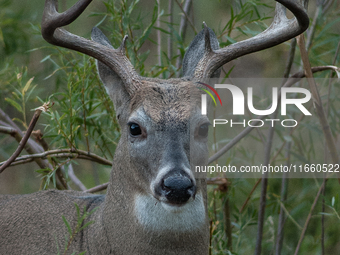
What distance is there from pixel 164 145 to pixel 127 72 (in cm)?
62

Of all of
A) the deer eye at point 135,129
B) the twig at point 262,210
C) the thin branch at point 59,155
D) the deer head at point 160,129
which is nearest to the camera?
the deer head at point 160,129

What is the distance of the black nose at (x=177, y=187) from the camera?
2629 mm

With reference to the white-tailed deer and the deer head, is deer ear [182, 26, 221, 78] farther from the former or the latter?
the deer head

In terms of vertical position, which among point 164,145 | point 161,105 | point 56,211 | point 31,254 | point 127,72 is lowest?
point 31,254

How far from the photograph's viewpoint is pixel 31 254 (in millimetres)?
3408

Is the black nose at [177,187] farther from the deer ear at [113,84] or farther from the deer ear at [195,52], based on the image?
the deer ear at [195,52]

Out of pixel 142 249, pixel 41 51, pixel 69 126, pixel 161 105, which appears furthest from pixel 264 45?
pixel 41 51

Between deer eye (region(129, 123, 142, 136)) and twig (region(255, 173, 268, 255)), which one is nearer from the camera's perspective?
deer eye (region(129, 123, 142, 136))

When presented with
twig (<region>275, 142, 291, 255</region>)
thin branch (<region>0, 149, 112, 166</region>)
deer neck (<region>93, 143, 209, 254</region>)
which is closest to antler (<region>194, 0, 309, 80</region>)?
deer neck (<region>93, 143, 209, 254</region>)

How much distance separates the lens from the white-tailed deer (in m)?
2.84

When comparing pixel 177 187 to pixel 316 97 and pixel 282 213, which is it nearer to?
pixel 316 97

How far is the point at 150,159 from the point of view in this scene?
9.47ft

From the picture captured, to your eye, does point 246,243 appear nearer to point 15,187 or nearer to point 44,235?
point 44,235

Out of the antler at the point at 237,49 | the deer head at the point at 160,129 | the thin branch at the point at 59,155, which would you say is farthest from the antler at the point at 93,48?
the thin branch at the point at 59,155
